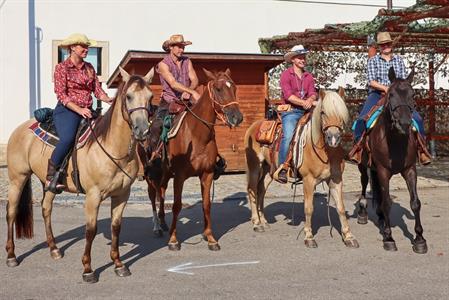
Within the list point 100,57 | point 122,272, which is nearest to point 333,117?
point 122,272

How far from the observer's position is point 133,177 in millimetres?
5676

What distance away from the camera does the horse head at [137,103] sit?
5016 millimetres

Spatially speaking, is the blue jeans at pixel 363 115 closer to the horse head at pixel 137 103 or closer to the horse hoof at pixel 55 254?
the horse head at pixel 137 103

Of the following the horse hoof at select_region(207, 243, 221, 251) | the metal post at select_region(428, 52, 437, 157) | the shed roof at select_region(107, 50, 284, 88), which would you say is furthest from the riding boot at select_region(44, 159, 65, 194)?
the metal post at select_region(428, 52, 437, 157)

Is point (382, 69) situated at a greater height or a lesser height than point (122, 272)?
greater

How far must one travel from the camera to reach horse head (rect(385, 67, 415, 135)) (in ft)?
19.8

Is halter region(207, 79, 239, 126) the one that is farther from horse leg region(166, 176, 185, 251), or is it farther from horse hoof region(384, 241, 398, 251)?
horse hoof region(384, 241, 398, 251)

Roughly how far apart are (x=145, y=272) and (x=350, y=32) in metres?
9.68

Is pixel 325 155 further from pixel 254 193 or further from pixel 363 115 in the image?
pixel 254 193

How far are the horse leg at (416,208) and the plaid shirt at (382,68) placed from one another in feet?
4.72

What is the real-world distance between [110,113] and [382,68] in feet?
12.9

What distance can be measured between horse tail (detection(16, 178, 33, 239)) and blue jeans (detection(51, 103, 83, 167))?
107 cm

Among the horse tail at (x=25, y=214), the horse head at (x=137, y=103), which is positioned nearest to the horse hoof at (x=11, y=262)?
the horse tail at (x=25, y=214)

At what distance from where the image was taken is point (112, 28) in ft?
68.1
